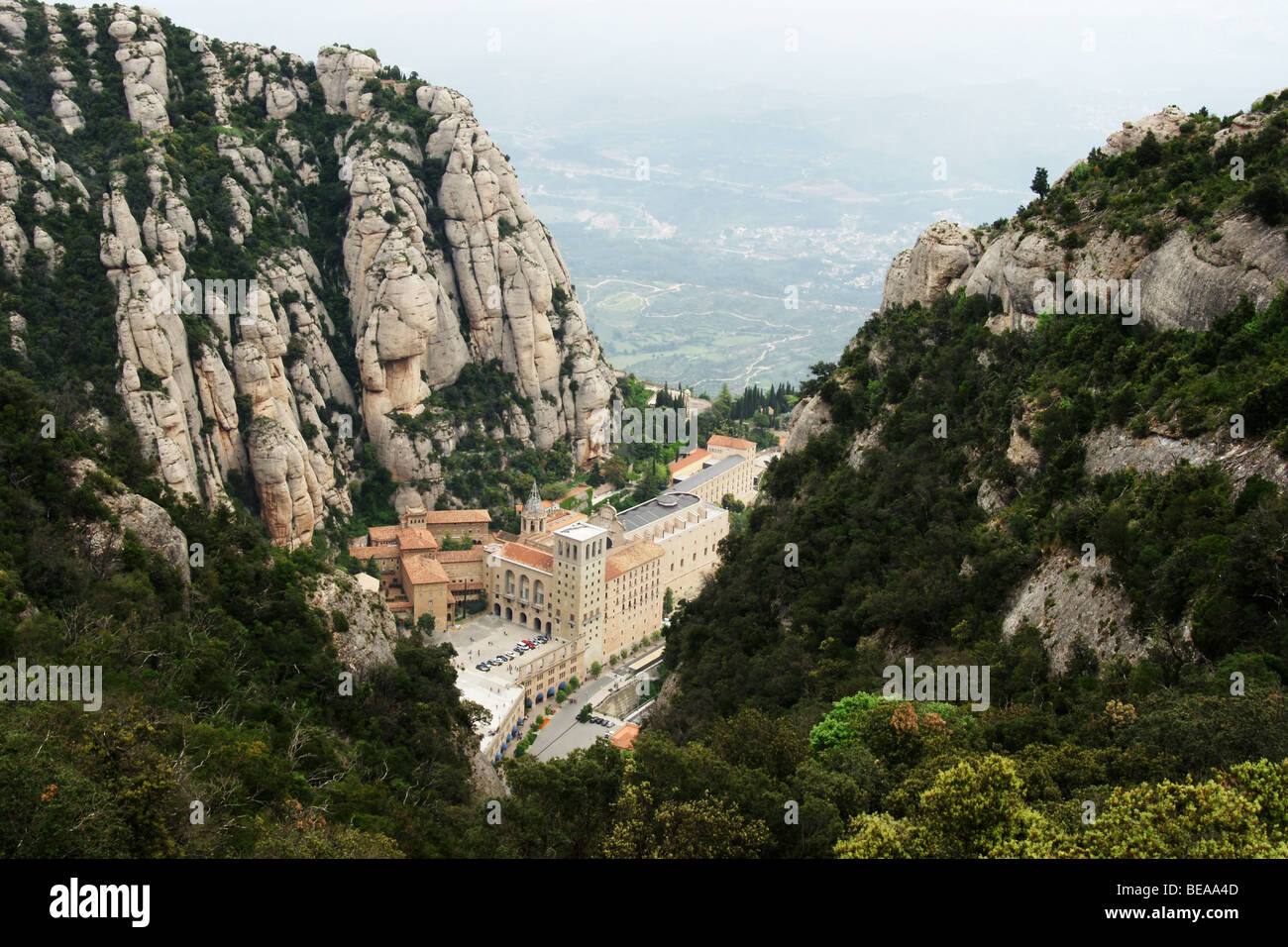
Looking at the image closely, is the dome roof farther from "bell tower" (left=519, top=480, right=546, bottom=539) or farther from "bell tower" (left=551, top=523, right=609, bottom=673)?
"bell tower" (left=551, top=523, right=609, bottom=673)

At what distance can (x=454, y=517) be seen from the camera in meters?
89.6

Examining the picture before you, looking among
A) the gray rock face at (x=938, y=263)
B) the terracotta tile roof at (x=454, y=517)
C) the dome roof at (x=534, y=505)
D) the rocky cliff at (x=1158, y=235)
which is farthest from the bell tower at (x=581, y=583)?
the rocky cliff at (x=1158, y=235)

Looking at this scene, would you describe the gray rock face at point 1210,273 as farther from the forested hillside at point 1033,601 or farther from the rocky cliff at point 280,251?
the rocky cliff at point 280,251

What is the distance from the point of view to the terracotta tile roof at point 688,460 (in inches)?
4323

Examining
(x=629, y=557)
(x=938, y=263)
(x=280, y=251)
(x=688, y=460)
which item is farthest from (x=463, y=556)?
(x=938, y=263)

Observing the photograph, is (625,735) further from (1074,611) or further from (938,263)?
(1074,611)

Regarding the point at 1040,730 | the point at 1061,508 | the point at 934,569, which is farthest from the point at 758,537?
the point at 1040,730

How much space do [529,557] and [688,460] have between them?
32.7 meters

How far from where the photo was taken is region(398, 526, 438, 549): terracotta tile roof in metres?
82.2

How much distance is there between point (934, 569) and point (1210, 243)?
14382 mm

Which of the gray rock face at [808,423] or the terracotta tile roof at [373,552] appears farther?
the terracotta tile roof at [373,552]

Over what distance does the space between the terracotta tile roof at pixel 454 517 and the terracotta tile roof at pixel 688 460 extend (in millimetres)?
23938

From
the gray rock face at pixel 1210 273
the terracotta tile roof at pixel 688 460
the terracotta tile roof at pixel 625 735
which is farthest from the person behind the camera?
the terracotta tile roof at pixel 688 460

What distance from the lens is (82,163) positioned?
81438 millimetres
